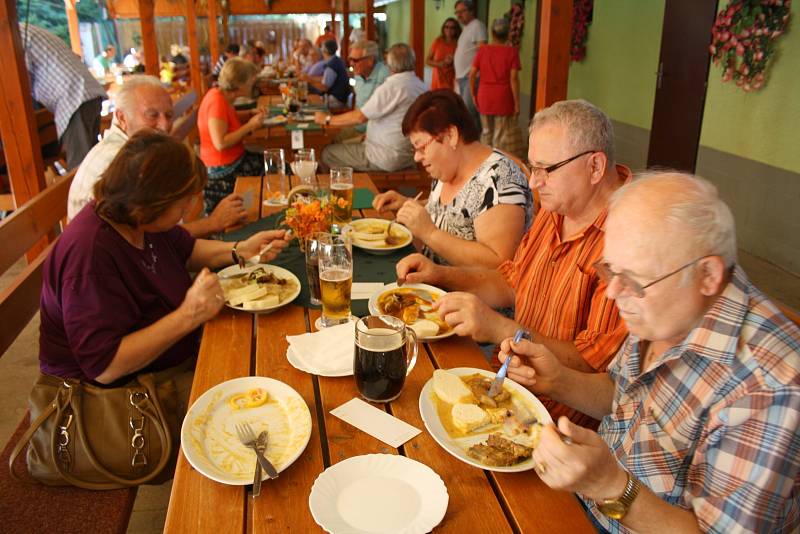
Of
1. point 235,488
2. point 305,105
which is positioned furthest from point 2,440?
point 305,105

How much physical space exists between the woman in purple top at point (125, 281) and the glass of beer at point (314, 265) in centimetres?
28

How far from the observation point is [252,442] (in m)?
1.18

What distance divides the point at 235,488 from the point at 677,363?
85cm

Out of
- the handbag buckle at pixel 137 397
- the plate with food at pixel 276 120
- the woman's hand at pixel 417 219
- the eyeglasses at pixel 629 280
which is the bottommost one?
the handbag buckle at pixel 137 397

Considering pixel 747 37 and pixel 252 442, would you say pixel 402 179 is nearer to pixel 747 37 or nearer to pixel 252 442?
pixel 747 37

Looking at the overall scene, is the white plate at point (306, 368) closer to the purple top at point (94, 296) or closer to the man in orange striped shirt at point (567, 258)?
the man in orange striped shirt at point (567, 258)

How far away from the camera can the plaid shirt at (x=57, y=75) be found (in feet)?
14.1

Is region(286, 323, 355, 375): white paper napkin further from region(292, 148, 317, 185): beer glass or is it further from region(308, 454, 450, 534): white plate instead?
region(292, 148, 317, 185): beer glass

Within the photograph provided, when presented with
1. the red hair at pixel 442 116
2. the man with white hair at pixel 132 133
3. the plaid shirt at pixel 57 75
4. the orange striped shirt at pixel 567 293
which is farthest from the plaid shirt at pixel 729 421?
the plaid shirt at pixel 57 75

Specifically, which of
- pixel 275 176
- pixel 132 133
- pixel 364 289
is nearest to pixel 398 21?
pixel 275 176

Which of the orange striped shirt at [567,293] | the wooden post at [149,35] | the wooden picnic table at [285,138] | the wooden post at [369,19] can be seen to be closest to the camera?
the orange striped shirt at [567,293]

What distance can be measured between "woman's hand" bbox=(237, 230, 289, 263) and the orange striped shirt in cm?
84

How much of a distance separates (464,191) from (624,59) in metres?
4.98

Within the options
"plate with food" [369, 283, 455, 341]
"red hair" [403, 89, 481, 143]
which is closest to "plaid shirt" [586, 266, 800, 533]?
"plate with food" [369, 283, 455, 341]
